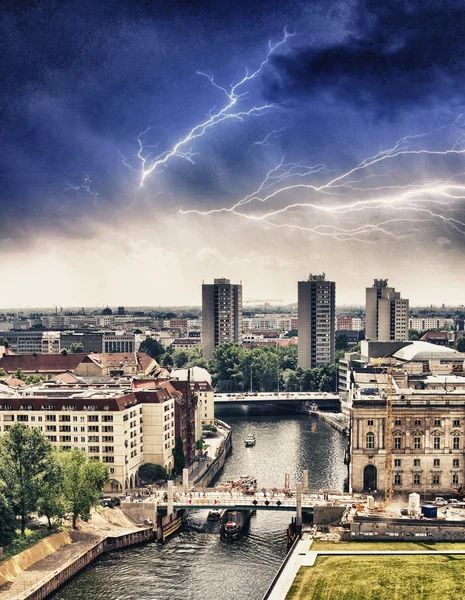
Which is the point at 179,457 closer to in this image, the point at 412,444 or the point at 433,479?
the point at 412,444

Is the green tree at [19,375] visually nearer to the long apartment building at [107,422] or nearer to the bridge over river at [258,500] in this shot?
the long apartment building at [107,422]

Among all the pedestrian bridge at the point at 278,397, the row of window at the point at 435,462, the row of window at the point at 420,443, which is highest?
the row of window at the point at 420,443

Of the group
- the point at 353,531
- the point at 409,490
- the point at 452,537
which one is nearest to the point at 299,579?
the point at 353,531

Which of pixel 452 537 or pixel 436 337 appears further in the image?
pixel 436 337

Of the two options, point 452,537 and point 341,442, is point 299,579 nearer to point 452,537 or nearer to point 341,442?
point 452,537

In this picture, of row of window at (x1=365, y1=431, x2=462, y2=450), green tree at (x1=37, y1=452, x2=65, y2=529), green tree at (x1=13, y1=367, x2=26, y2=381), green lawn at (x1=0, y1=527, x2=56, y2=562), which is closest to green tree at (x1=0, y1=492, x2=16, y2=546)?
green lawn at (x1=0, y1=527, x2=56, y2=562)

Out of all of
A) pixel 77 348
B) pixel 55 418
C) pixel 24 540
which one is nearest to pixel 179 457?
pixel 55 418

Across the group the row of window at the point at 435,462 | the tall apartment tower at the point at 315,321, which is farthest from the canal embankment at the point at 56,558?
the tall apartment tower at the point at 315,321
